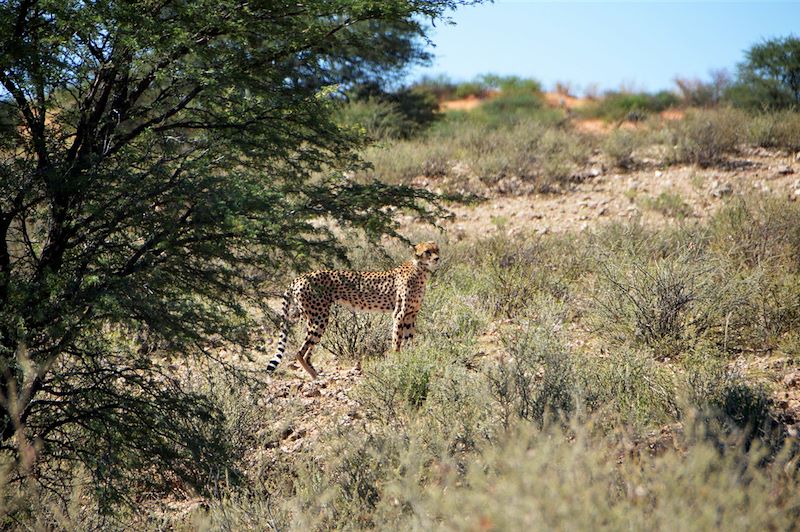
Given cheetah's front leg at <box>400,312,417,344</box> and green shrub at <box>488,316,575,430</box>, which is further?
cheetah's front leg at <box>400,312,417,344</box>

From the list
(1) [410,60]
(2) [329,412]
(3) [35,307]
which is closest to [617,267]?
(2) [329,412]

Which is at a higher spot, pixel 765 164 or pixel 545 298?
pixel 765 164

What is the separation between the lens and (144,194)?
6055 mm

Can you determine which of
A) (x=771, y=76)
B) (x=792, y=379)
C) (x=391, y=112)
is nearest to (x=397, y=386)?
(x=792, y=379)

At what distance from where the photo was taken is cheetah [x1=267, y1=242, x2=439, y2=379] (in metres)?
8.76

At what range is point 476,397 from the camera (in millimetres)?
6559

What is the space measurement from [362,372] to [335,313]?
3.77 feet

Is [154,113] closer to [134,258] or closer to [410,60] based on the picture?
[134,258]

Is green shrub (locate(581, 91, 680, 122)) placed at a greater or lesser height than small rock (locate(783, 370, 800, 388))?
greater

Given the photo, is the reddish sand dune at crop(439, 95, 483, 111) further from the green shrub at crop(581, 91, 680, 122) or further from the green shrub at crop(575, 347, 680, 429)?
the green shrub at crop(575, 347, 680, 429)

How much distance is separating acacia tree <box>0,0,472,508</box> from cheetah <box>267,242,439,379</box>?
1.75 m

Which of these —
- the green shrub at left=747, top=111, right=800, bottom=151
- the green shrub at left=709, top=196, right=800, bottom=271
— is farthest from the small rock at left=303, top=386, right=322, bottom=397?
the green shrub at left=747, top=111, right=800, bottom=151

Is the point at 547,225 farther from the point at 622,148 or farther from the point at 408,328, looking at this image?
the point at 408,328

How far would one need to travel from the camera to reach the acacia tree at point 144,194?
5.87 meters
